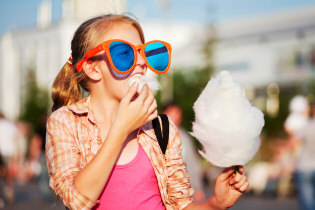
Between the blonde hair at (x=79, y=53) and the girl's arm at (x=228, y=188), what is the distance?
80cm

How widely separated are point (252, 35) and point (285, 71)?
4.30m

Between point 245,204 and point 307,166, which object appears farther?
point 245,204

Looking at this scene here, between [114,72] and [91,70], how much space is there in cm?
15

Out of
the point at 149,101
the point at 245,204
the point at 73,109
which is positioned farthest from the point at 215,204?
the point at 245,204

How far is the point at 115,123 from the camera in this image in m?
1.87

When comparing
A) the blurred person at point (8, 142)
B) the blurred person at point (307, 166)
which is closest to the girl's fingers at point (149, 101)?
the blurred person at point (307, 166)

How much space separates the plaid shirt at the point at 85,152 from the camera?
194 centimetres

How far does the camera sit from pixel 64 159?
194 centimetres

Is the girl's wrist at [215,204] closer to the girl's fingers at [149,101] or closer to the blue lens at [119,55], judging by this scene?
the girl's fingers at [149,101]

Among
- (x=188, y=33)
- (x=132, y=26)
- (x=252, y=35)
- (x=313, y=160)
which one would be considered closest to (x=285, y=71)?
(x=252, y=35)

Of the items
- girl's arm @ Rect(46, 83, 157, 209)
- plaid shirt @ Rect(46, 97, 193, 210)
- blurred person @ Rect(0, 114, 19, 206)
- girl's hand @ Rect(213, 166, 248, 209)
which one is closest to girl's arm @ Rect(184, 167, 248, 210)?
girl's hand @ Rect(213, 166, 248, 209)

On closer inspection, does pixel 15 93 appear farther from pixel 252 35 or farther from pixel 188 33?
pixel 252 35

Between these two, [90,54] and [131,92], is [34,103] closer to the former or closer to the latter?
[90,54]

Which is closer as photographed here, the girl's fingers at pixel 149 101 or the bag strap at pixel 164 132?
the girl's fingers at pixel 149 101
